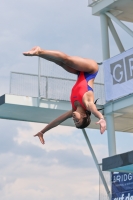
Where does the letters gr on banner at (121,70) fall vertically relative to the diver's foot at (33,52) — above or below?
below

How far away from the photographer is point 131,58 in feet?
67.7

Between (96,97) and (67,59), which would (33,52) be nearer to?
(67,59)

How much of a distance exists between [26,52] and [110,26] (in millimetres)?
14873

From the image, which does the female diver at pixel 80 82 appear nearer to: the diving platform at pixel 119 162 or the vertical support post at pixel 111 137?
the diving platform at pixel 119 162

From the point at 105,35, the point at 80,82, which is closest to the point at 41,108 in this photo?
the point at 105,35

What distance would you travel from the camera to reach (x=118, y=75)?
70.0 ft

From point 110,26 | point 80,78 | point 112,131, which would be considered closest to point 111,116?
point 112,131

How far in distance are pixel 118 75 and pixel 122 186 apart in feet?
13.2

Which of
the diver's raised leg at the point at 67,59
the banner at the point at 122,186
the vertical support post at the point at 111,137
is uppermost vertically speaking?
the diver's raised leg at the point at 67,59

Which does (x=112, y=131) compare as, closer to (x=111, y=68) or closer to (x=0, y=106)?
(x=111, y=68)

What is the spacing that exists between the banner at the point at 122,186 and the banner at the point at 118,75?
2859 millimetres

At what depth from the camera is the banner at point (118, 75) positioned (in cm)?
2077

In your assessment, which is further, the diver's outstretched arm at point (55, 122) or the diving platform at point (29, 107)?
the diving platform at point (29, 107)

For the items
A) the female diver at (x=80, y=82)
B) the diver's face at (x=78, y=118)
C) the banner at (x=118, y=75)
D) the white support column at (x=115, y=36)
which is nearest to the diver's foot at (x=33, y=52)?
the female diver at (x=80, y=82)
